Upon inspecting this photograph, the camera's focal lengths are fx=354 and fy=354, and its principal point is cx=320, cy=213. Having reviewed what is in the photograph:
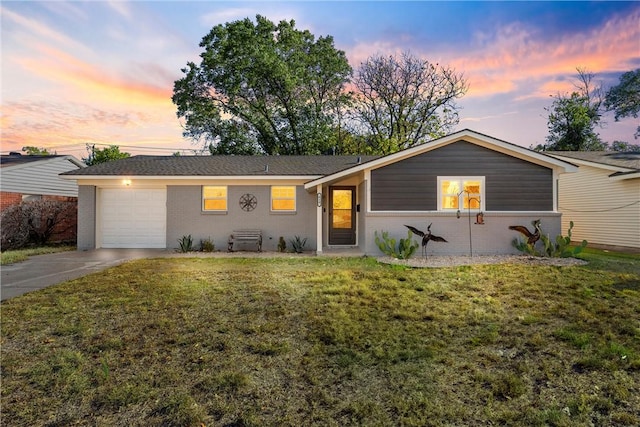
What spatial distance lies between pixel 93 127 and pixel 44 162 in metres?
3.20

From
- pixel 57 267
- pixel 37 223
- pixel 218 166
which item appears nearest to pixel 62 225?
pixel 37 223

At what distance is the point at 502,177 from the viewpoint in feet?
36.4

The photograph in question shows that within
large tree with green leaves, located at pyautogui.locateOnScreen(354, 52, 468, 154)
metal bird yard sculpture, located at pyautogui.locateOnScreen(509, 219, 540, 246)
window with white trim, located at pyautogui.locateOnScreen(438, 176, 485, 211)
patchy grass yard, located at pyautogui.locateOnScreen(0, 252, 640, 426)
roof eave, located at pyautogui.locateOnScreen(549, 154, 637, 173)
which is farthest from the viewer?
large tree with green leaves, located at pyautogui.locateOnScreen(354, 52, 468, 154)

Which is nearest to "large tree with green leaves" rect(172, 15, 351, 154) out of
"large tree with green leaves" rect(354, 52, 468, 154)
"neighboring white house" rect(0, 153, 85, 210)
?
"large tree with green leaves" rect(354, 52, 468, 154)

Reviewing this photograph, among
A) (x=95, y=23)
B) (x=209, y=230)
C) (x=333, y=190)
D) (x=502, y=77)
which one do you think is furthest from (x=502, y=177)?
(x=95, y=23)

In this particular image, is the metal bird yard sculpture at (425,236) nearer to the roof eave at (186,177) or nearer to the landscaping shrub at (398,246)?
the landscaping shrub at (398,246)

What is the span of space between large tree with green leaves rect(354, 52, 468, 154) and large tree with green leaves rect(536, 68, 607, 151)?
28.7 feet

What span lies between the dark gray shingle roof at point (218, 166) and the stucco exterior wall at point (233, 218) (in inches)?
26.0

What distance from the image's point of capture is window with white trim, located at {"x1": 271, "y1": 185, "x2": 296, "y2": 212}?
13102 millimetres

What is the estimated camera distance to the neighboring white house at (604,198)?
483 inches

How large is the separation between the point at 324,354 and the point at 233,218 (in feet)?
31.8

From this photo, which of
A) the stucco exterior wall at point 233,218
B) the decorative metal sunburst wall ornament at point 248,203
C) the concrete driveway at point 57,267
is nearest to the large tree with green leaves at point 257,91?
the stucco exterior wall at point 233,218

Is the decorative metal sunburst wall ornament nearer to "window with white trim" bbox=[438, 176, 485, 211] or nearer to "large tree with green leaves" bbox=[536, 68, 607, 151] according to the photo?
"window with white trim" bbox=[438, 176, 485, 211]

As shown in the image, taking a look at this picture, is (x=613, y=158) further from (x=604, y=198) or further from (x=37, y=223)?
A: (x=37, y=223)
